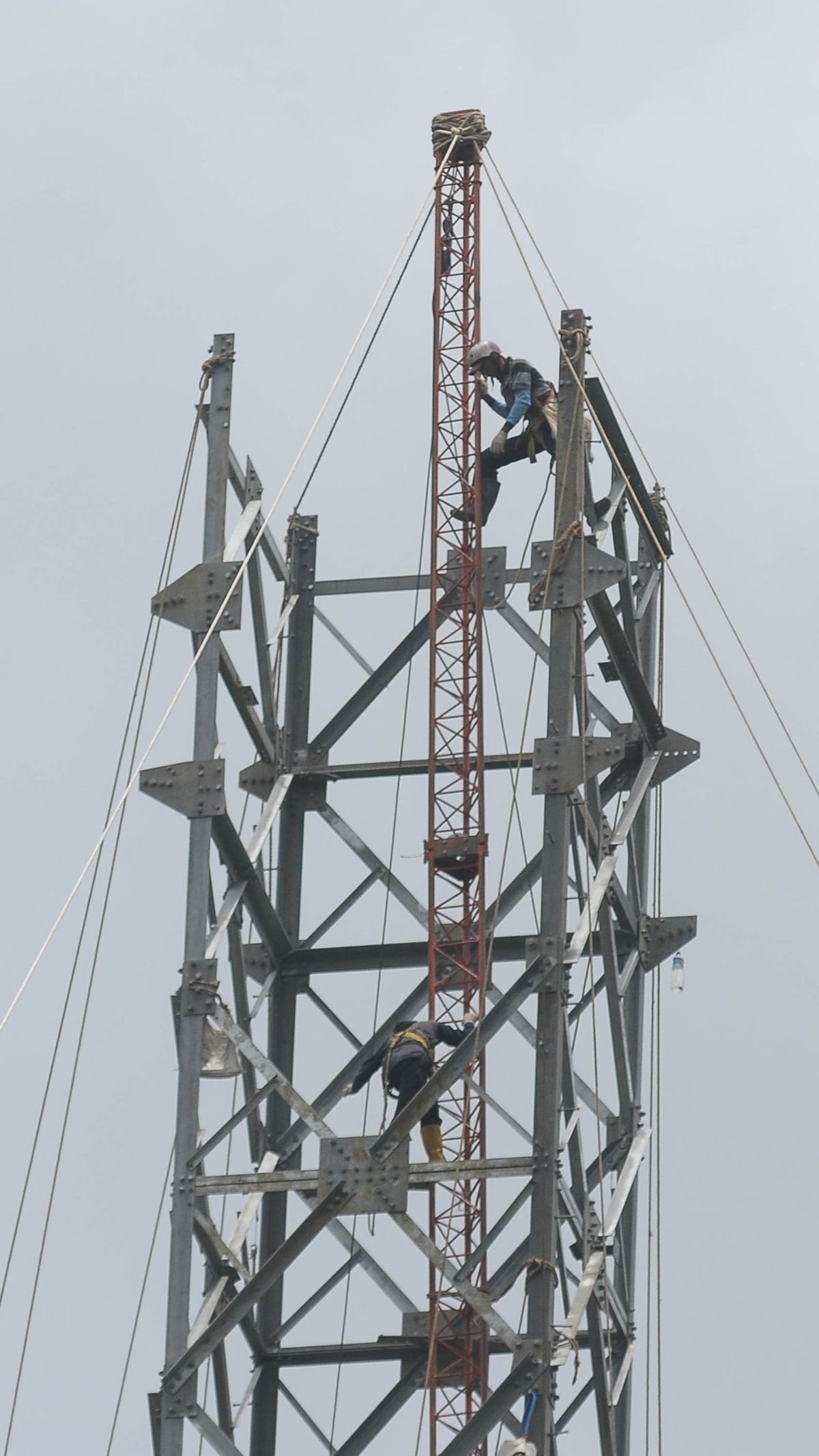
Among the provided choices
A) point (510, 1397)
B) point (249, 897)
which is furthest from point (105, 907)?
point (510, 1397)

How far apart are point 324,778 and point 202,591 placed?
14.9 feet

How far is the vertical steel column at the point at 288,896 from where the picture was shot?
166 feet

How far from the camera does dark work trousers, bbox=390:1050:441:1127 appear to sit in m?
48.6

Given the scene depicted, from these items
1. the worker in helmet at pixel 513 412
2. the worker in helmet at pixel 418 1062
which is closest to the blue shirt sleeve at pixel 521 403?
the worker in helmet at pixel 513 412

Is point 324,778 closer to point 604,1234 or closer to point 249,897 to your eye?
point 249,897

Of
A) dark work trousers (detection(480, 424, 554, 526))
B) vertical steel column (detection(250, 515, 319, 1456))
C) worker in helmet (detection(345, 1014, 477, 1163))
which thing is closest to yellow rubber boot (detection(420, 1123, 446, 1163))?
worker in helmet (detection(345, 1014, 477, 1163))

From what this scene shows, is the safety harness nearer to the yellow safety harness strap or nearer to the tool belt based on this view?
the yellow safety harness strap

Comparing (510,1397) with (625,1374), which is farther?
(625,1374)

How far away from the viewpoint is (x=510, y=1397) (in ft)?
149

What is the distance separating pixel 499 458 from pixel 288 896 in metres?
5.39

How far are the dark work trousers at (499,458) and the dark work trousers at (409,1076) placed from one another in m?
7.10

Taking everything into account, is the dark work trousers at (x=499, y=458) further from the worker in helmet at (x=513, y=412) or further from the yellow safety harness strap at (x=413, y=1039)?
the yellow safety harness strap at (x=413, y=1039)

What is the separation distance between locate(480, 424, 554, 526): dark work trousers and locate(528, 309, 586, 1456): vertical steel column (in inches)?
131

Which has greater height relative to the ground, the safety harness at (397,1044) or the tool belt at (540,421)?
the tool belt at (540,421)
